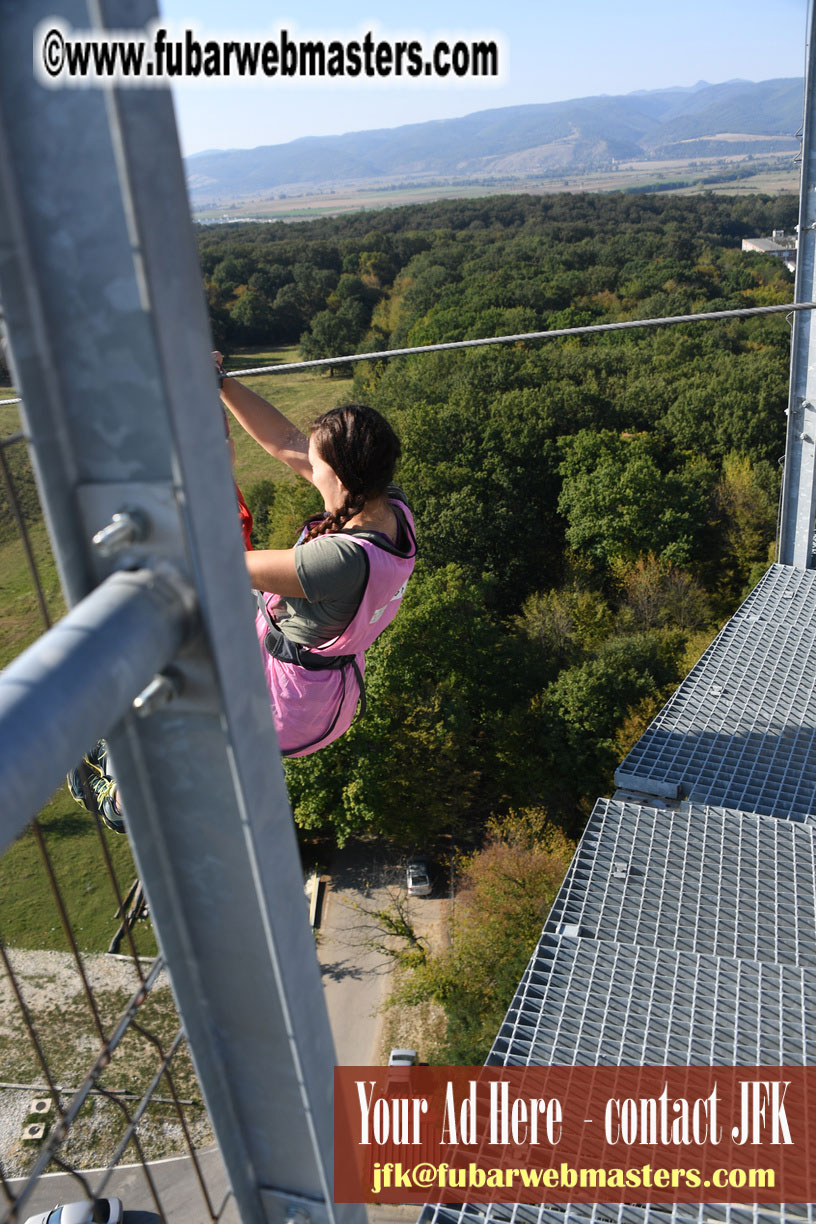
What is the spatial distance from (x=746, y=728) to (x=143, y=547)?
15358 millimetres

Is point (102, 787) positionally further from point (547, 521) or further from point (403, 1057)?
point (547, 521)

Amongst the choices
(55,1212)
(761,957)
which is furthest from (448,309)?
(55,1212)

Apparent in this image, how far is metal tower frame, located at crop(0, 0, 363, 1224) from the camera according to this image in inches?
47.8

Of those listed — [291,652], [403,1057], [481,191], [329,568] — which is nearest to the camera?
[329,568]

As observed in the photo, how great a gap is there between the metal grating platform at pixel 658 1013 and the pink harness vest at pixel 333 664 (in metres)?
7.21

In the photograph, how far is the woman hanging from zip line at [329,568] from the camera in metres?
3.33

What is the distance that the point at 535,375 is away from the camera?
40.0m

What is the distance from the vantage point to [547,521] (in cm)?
3416

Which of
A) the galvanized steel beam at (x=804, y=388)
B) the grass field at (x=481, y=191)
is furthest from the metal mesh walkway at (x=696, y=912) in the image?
the grass field at (x=481, y=191)

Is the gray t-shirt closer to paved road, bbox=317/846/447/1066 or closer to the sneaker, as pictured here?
the sneaker

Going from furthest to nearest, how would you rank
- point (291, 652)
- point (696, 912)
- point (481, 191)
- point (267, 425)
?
1. point (481, 191)
2. point (696, 912)
3. point (267, 425)
4. point (291, 652)

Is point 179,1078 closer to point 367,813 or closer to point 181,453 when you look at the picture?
point 367,813

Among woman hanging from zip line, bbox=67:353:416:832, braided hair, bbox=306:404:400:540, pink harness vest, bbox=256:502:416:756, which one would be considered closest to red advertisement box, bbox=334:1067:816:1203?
pink harness vest, bbox=256:502:416:756

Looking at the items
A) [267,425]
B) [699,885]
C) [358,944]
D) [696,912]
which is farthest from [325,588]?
[358,944]
